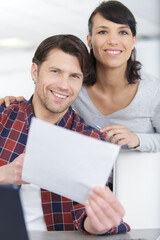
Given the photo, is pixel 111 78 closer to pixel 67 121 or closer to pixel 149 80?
pixel 149 80

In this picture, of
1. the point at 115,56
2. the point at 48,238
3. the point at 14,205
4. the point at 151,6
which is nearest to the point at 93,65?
the point at 115,56

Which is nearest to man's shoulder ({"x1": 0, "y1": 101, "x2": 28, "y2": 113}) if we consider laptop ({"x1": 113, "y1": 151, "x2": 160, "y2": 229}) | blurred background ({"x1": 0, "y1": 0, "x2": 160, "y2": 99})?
laptop ({"x1": 113, "y1": 151, "x2": 160, "y2": 229})

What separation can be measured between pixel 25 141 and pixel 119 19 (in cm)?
70

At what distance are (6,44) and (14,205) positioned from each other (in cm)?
979

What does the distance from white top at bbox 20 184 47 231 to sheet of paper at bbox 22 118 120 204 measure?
47cm

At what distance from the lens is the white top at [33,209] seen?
138 cm

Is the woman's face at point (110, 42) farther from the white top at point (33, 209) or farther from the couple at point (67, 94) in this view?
the white top at point (33, 209)

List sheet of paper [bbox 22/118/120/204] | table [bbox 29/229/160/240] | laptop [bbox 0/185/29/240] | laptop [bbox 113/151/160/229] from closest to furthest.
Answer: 1. laptop [bbox 0/185/29/240]
2. sheet of paper [bbox 22/118/120/204]
3. table [bbox 29/229/160/240]
4. laptop [bbox 113/151/160/229]

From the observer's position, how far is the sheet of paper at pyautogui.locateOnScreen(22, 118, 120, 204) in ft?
2.75

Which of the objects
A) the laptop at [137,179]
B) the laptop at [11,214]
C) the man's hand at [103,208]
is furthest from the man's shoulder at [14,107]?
the laptop at [11,214]

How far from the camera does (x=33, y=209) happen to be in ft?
4.55

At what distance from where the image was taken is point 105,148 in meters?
0.83

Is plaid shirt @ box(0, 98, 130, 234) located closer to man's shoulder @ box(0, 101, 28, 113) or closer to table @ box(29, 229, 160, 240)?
man's shoulder @ box(0, 101, 28, 113)

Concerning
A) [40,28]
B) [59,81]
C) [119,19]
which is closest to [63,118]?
[59,81]
